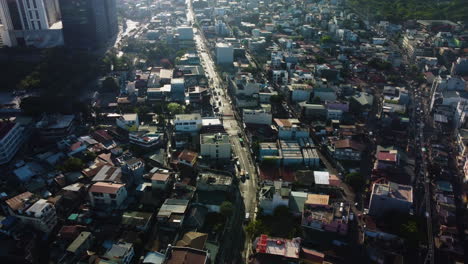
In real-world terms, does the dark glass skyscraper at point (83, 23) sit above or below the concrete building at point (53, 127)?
above

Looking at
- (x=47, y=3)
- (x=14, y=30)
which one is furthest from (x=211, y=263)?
(x=47, y=3)

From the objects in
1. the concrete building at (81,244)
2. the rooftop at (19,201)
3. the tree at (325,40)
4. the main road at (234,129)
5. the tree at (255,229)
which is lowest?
the main road at (234,129)

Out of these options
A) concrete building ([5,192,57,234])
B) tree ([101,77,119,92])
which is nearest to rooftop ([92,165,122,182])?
concrete building ([5,192,57,234])

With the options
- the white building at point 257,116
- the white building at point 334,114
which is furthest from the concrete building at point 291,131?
the white building at point 334,114

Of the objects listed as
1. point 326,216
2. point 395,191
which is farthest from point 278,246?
point 395,191

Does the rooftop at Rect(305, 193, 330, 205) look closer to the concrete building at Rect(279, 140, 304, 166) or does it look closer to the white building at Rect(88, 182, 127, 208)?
the concrete building at Rect(279, 140, 304, 166)

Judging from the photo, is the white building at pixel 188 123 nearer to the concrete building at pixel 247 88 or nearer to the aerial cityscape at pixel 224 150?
the aerial cityscape at pixel 224 150

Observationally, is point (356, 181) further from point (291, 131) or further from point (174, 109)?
point (174, 109)
